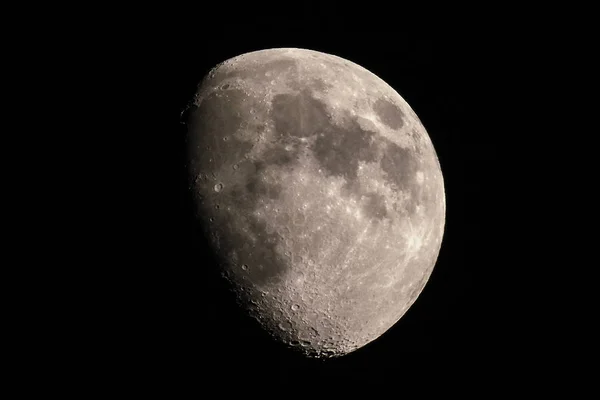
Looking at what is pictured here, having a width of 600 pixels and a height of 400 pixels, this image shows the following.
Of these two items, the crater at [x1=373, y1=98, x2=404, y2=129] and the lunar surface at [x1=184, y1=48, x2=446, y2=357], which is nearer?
the lunar surface at [x1=184, y1=48, x2=446, y2=357]

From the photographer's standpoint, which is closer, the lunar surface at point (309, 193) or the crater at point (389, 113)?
the lunar surface at point (309, 193)

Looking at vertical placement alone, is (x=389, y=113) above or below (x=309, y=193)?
above

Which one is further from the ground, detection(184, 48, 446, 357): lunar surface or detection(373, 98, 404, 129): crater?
detection(373, 98, 404, 129): crater

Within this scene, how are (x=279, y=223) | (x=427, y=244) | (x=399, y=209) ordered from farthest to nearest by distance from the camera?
(x=427, y=244), (x=399, y=209), (x=279, y=223)

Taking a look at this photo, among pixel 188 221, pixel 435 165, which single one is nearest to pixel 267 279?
pixel 188 221

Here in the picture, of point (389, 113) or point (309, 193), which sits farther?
point (389, 113)

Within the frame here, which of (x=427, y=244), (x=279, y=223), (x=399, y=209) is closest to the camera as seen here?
(x=279, y=223)

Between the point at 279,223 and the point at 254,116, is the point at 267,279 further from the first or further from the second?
the point at 254,116

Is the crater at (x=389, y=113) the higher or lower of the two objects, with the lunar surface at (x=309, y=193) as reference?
higher
